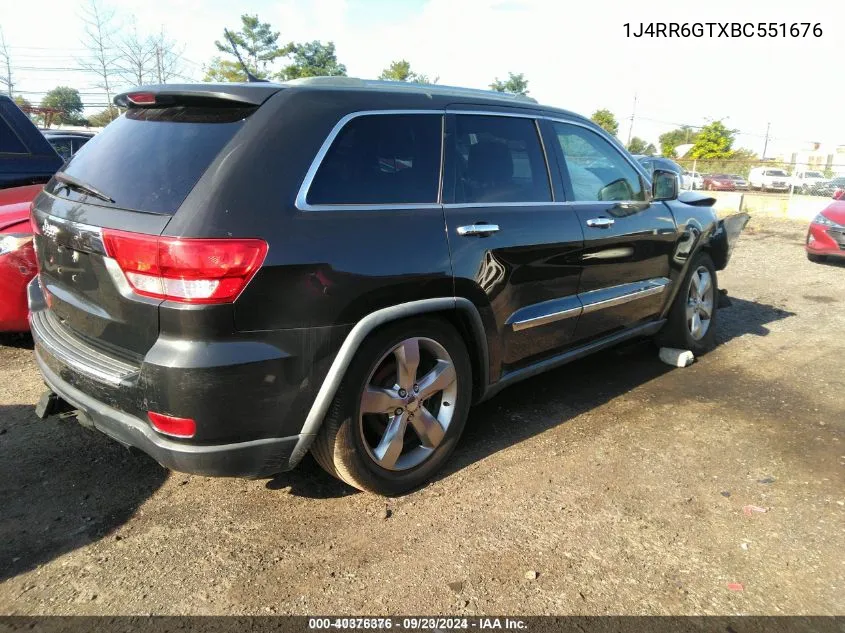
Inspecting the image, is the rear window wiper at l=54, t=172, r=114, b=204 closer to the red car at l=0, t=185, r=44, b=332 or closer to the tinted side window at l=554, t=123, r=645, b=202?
the red car at l=0, t=185, r=44, b=332

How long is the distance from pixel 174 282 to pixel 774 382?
4.28 m

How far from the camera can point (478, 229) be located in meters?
3.01

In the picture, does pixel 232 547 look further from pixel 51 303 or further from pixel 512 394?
pixel 512 394

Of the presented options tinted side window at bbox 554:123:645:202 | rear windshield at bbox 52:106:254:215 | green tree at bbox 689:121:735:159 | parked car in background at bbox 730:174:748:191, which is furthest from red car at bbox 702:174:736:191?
rear windshield at bbox 52:106:254:215

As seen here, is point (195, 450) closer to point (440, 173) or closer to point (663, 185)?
point (440, 173)

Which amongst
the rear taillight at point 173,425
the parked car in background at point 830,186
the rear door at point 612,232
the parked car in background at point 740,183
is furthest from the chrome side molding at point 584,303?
the parked car in background at point 740,183

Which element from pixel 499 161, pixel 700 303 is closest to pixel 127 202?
pixel 499 161

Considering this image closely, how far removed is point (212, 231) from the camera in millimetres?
2191

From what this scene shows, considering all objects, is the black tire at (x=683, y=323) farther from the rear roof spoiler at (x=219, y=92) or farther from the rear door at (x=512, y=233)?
the rear roof spoiler at (x=219, y=92)

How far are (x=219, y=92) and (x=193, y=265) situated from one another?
800 millimetres

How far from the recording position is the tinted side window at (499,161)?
3.13 metres

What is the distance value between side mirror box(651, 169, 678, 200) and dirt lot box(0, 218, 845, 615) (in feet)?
4.82

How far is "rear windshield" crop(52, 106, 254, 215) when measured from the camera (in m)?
2.37

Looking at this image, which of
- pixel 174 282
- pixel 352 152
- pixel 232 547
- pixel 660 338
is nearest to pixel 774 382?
pixel 660 338
